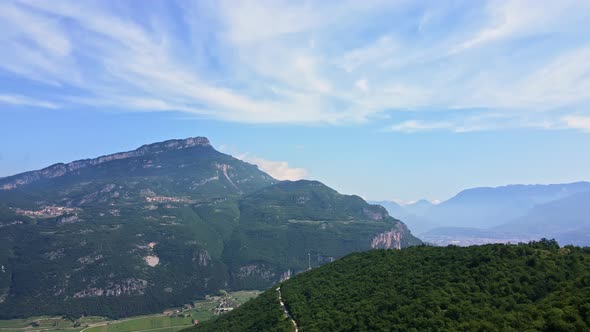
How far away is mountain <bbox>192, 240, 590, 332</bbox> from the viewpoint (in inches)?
1928

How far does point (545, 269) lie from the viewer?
6234cm

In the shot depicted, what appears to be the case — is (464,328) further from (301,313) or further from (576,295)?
(301,313)

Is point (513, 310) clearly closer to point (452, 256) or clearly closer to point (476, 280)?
point (476, 280)

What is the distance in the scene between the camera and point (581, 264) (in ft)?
200

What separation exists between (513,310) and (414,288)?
19.8 metres

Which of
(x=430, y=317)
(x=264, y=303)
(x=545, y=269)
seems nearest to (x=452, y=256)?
(x=545, y=269)

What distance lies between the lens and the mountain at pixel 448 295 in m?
49.0

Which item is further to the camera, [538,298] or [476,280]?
[476,280]

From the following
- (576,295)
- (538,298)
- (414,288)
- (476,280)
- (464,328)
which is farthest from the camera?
(414,288)

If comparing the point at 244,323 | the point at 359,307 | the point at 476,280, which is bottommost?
the point at 244,323

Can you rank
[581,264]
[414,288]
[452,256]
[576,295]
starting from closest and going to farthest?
1. [576,295]
2. [581,264]
3. [414,288]
4. [452,256]

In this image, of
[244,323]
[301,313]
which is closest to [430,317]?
[301,313]

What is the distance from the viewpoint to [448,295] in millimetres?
62938

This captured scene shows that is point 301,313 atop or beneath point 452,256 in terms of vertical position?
beneath
